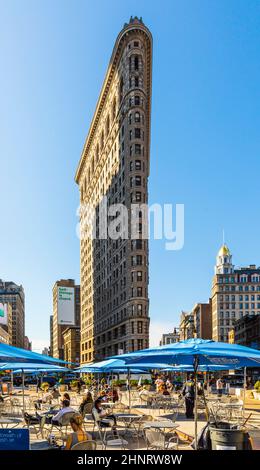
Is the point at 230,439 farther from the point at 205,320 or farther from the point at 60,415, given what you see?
the point at 205,320

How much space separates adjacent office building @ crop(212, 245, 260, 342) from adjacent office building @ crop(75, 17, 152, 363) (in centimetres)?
4961

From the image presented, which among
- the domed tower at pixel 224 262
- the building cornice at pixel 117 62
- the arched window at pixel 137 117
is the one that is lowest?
the domed tower at pixel 224 262

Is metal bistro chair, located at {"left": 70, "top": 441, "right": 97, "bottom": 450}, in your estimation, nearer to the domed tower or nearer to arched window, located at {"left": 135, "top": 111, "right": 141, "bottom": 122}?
arched window, located at {"left": 135, "top": 111, "right": 141, "bottom": 122}

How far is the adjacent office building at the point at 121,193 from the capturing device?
80.8 meters

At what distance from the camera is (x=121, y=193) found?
293 feet

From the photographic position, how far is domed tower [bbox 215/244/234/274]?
163750 mm

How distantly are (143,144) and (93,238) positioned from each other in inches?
1552

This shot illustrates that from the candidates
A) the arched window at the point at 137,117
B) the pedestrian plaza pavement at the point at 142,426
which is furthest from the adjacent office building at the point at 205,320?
the pedestrian plaza pavement at the point at 142,426

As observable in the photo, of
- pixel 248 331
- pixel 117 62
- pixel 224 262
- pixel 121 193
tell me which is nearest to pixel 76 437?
pixel 121 193

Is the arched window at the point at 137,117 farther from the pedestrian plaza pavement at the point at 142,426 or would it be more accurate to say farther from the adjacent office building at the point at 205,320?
the adjacent office building at the point at 205,320

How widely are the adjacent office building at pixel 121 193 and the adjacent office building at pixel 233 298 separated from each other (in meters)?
49.6

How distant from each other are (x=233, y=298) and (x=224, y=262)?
15.3 m

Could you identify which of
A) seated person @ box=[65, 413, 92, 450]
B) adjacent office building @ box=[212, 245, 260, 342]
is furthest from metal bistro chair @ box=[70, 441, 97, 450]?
adjacent office building @ box=[212, 245, 260, 342]

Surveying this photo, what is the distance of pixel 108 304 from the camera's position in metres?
99.9
